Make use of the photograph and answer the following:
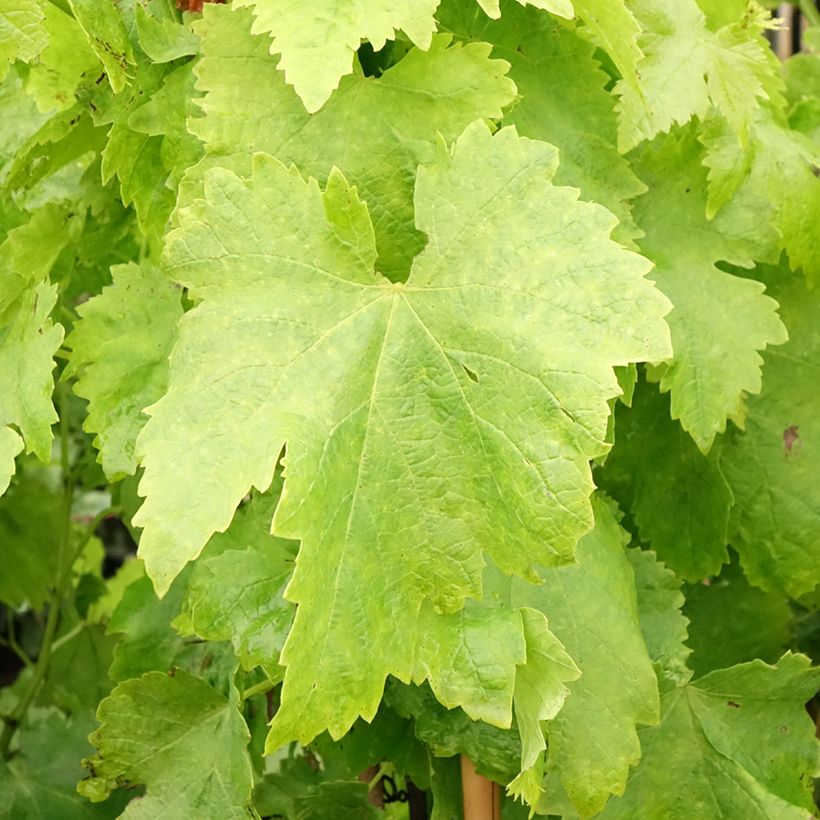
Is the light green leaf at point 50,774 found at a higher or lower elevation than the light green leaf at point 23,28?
lower

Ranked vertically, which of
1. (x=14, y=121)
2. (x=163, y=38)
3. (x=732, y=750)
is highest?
(x=163, y=38)

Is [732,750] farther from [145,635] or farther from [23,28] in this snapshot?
[23,28]

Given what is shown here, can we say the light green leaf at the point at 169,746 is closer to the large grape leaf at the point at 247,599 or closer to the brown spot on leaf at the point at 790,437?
the large grape leaf at the point at 247,599

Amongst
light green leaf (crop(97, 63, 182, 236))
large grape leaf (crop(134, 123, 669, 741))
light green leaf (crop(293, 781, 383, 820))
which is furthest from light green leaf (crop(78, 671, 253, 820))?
light green leaf (crop(97, 63, 182, 236))

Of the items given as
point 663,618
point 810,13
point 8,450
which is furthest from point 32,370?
point 810,13

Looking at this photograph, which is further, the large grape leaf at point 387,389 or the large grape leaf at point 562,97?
the large grape leaf at point 562,97

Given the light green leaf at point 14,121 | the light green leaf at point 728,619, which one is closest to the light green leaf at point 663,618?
the light green leaf at point 728,619

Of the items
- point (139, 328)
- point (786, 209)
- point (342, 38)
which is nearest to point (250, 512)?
point (139, 328)
